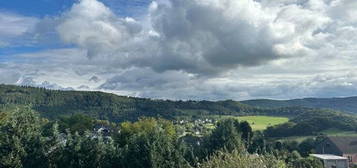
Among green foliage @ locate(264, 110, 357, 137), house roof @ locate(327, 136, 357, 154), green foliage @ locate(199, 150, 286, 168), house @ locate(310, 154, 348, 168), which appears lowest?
house @ locate(310, 154, 348, 168)

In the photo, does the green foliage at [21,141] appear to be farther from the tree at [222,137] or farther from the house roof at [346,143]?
the house roof at [346,143]

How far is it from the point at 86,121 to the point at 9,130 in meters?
70.9

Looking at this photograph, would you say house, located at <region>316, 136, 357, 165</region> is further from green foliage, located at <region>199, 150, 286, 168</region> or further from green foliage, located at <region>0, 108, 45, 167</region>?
green foliage, located at <region>199, 150, 286, 168</region>

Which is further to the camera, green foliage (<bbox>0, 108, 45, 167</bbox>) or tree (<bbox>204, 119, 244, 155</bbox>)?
tree (<bbox>204, 119, 244, 155</bbox>)

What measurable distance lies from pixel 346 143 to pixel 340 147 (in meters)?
2.67

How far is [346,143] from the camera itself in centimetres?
9481

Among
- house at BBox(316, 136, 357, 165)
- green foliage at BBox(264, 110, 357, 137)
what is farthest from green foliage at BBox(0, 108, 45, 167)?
green foliage at BBox(264, 110, 357, 137)

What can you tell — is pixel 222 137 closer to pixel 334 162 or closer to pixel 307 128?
pixel 334 162

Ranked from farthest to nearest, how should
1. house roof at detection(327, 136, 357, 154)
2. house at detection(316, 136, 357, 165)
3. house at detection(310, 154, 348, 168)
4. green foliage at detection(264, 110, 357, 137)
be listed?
green foliage at detection(264, 110, 357, 137) → house roof at detection(327, 136, 357, 154) → house at detection(316, 136, 357, 165) → house at detection(310, 154, 348, 168)

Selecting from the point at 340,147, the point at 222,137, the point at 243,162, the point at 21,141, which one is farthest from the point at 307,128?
the point at 243,162

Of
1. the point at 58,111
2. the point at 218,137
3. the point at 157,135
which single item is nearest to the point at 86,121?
the point at 218,137

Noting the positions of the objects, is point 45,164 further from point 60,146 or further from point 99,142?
point 99,142

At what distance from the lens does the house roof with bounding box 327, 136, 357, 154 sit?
9254cm

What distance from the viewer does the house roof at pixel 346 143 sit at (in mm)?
92544
